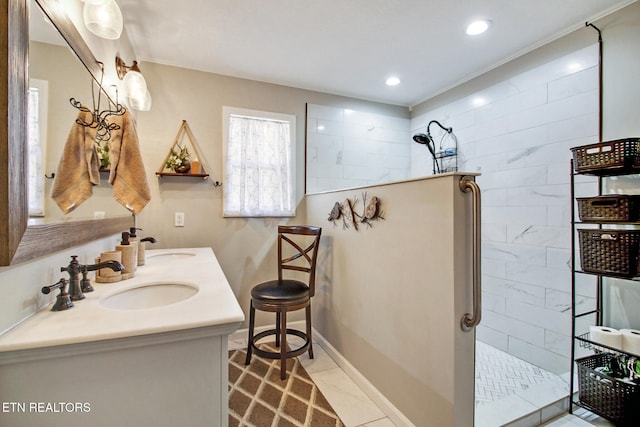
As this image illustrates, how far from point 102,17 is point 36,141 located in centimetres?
79

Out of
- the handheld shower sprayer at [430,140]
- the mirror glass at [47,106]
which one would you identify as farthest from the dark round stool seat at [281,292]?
the handheld shower sprayer at [430,140]

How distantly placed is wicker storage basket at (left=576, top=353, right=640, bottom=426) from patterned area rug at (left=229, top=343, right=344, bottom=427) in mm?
1431

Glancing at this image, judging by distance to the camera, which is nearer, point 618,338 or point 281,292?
point 618,338

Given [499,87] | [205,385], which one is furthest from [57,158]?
[499,87]

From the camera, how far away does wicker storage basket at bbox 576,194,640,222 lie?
1.50 meters

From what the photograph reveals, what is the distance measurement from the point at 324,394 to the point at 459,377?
3.25 ft

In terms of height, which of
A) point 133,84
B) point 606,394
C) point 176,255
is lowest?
point 606,394

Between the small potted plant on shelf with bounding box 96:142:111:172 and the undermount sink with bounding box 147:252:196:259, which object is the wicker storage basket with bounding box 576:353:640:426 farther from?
the small potted plant on shelf with bounding box 96:142:111:172

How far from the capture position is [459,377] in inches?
48.8

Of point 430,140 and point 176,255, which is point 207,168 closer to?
point 176,255

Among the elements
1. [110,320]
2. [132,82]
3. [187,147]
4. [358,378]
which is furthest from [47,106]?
[358,378]

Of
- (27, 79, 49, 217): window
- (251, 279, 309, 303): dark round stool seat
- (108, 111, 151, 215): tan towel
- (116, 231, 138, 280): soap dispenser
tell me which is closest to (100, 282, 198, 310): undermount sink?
(116, 231, 138, 280): soap dispenser

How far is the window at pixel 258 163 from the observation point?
2.67 m

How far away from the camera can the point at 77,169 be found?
1134mm
